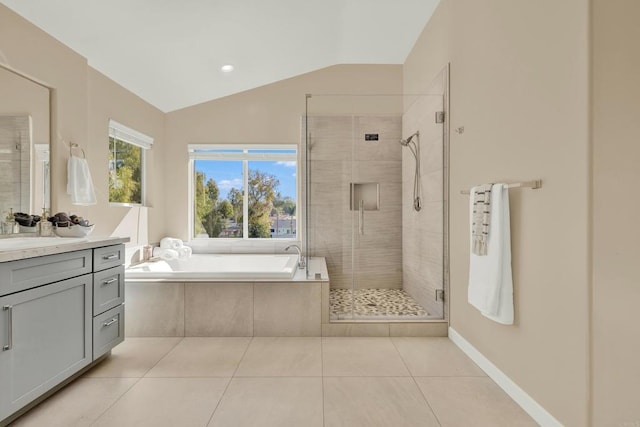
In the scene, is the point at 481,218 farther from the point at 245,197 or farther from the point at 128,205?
the point at 128,205

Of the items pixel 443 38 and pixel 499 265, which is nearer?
pixel 499 265

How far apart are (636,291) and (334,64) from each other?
4.03 metres

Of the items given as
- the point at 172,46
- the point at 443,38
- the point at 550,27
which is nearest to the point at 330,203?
the point at 443,38

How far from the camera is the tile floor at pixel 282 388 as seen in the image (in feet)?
5.83

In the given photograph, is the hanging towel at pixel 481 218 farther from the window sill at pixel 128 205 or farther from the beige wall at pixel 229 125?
the window sill at pixel 128 205

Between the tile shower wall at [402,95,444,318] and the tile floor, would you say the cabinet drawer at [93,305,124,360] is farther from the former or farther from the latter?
the tile shower wall at [402,95,444,318]

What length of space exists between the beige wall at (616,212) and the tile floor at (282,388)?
57 centimetres

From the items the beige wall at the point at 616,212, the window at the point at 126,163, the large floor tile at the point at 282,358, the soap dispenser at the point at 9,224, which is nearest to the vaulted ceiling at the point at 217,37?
the window at the point at 126,163

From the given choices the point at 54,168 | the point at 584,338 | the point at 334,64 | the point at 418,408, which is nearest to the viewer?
the point at 584,338

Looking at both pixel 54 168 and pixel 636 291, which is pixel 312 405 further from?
pixel 54 168

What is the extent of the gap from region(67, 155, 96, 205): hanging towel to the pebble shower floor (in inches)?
87.7

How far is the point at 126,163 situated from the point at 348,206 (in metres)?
2.52

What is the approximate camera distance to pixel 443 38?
10.1 feet

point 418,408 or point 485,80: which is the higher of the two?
point 485,80
